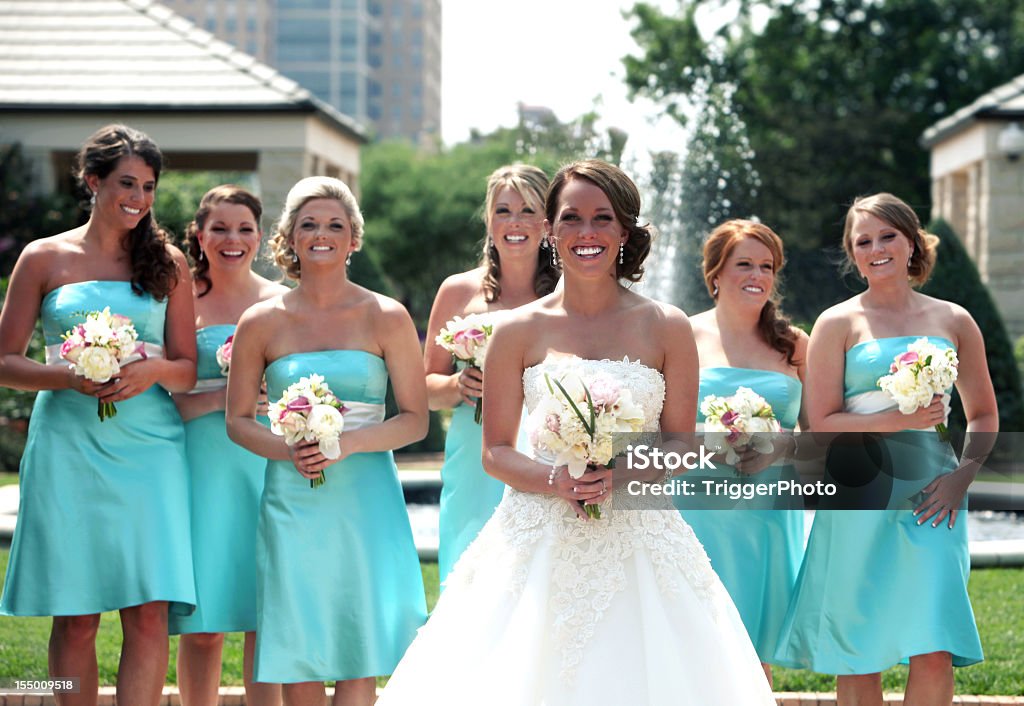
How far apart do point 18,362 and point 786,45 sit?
3219 cm

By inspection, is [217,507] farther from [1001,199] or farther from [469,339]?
[1001,199]

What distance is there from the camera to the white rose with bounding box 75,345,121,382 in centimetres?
563

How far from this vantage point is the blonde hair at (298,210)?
18.9 ft

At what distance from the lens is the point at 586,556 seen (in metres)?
Result: 4.55

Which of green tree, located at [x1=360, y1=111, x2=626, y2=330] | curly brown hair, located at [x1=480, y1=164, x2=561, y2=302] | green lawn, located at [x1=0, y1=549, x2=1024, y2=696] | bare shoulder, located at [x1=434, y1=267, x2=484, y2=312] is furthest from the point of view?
green tree, located at [x1=360, y1=111, x2=626, y2=330]

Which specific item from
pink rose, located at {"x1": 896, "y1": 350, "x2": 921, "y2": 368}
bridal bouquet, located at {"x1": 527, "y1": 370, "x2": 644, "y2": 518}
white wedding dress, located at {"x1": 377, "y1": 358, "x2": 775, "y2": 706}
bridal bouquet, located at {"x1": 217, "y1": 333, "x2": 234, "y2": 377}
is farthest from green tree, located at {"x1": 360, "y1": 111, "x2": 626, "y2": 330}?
bridal bouquet, located at {"x1": 527, "y1": 370, "x2": 644, "y2": 518}

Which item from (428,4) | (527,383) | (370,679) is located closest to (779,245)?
(527,383)

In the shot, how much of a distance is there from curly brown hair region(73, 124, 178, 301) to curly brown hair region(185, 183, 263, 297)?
605 millimetres

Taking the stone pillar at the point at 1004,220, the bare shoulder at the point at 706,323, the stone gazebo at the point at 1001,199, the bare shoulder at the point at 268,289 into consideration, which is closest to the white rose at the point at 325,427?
the bare shoulder at the point at 268,289

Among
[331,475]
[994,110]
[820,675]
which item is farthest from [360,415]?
[994,110]

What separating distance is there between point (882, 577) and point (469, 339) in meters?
2.19

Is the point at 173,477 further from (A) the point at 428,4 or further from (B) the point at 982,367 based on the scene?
(A) the point at 428,4

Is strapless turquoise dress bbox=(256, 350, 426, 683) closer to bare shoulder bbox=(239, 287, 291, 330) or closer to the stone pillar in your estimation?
bare shoulder bbox=(239, 287, 291, 330)

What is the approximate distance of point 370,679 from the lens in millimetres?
5664
